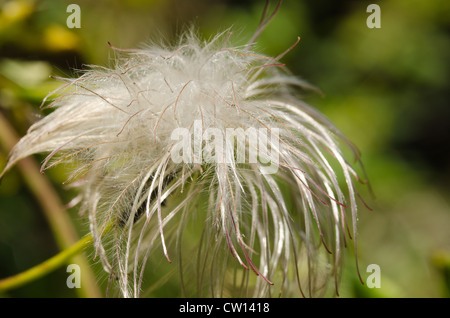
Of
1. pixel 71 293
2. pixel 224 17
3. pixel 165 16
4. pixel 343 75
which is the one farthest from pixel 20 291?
pixel 343 75

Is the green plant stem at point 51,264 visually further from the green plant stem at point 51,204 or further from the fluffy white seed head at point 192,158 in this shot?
the green plant stem at point 51,204

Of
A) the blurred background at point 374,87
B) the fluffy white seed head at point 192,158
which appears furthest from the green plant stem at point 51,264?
the blurred background at point 374,87

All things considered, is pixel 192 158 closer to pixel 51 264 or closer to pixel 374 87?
pixel 51 264

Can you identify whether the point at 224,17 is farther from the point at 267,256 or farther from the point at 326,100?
the point at 267,256

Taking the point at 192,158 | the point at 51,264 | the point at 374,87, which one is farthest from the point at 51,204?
the point at 374,87

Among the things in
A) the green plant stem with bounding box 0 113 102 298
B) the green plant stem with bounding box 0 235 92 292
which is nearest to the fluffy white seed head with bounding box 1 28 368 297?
the green plant stem with bounding box 0 235 92 292

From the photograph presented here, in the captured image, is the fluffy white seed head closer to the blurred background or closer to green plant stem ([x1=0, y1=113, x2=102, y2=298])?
green plant stem ([x1=0, y1=113, x2=102, y2=298])
